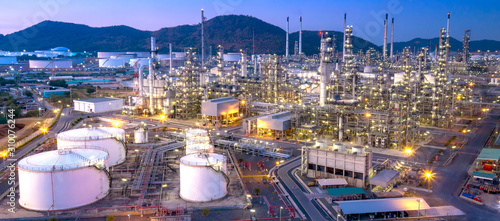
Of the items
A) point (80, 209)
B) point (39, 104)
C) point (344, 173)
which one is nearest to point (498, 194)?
point (344, 173)

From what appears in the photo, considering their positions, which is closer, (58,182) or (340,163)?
(58,182)

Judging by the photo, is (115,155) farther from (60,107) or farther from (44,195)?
(60,107)

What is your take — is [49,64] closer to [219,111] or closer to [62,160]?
[219,111]

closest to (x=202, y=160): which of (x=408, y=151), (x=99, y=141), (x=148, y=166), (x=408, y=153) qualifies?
(x=148, y=166)

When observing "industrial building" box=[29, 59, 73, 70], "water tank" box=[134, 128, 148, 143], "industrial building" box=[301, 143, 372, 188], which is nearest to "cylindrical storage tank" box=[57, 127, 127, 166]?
"water tank" box=[134, 128, 148, 143]

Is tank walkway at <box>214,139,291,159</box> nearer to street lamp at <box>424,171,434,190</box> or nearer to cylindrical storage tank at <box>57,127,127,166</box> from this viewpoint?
cylindrical storage tank at <box>57,127,127,166</box>
